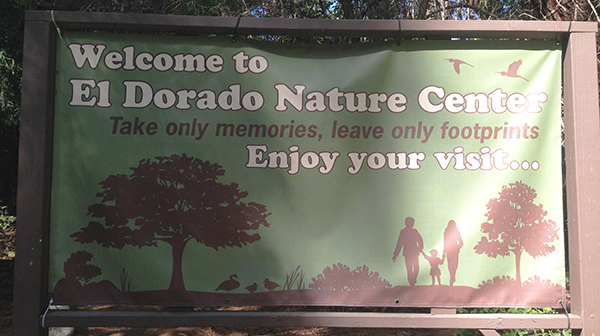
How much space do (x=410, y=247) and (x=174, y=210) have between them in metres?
1.48

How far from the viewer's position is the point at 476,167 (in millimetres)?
2648

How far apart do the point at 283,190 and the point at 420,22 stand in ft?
4.44

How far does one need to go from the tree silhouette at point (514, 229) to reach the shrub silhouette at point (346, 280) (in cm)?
65

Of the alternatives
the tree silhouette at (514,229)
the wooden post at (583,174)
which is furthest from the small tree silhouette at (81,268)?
the wooden post at (583,174)

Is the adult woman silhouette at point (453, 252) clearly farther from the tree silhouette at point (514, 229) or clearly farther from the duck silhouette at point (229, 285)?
the duck silhouette at point (229, 285)

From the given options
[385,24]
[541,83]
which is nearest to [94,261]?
[385,24]

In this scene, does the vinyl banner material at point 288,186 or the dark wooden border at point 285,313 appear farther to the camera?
the vinyl banner material at point 288,186

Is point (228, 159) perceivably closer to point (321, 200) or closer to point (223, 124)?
point (223, 124)

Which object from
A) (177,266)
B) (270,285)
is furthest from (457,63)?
(177,266)

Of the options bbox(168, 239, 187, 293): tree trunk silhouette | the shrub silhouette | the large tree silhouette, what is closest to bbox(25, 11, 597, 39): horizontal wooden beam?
the large tree silhouette

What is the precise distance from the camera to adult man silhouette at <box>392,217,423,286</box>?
2.63 meters

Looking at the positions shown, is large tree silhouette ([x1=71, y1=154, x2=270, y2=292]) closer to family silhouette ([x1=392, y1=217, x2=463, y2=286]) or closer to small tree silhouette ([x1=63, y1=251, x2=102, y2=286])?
small tree silhouette ([x1=63, y1=251, x2=102, y2=286])

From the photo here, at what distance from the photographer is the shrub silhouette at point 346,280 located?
2621 millimetres

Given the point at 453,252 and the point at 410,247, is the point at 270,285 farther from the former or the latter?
the point at 453,252
